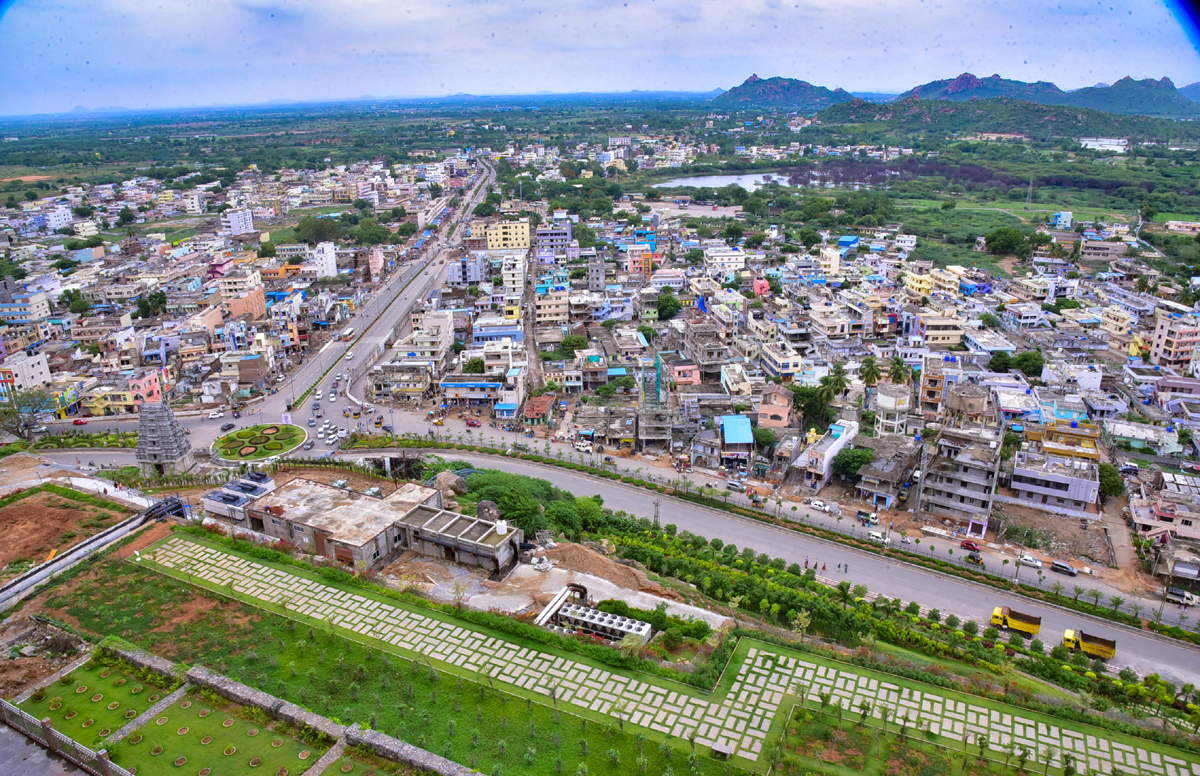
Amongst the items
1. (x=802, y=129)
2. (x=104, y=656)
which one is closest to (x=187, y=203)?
(x=104, y=656)

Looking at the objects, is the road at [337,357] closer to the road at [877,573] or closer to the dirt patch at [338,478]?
the dirt patch at [338,478]

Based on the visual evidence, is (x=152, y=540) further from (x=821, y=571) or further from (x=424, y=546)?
(x=821, y=571)

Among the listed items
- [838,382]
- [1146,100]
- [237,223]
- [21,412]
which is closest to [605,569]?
[838,382]

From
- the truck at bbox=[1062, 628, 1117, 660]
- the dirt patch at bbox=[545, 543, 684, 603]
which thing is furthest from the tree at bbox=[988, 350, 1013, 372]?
the dirt patch at bbox=[545, 543, 684, 603]

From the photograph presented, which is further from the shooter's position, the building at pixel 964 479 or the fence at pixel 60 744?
the building at pixel 964 479

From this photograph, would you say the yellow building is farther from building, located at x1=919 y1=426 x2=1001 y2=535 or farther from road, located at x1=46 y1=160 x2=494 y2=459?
building, located at x1=919 y1=426 x2=1001 y2=535

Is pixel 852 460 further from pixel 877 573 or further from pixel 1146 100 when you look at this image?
pixel 1146 100

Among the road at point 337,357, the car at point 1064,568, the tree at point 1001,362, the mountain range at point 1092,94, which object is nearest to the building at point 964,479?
the car at point 1064,568
